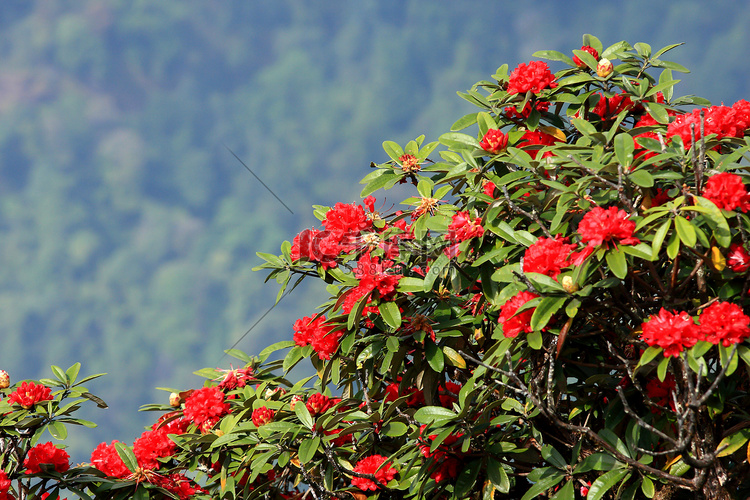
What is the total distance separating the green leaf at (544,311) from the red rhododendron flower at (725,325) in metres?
0.41

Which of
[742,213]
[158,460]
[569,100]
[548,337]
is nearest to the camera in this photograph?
[742,213]

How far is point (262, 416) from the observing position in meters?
3.08

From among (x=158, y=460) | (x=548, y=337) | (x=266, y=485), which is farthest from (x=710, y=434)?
(x=158, y=460)

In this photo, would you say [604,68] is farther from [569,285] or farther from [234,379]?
[234,379]

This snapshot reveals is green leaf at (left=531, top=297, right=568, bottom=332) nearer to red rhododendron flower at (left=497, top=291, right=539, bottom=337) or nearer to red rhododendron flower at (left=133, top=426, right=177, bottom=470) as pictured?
red rhododendron flower at (left=497, top=291, right=539, bottom=337)

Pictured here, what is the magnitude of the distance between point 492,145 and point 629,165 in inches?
25.0

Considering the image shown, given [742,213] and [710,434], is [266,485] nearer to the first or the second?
[710,434]

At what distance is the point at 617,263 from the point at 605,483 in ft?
2.85

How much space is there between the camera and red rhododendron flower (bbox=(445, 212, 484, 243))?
8.65ft

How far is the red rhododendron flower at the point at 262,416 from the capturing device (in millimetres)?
3076

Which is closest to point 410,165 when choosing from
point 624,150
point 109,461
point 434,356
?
point 434,356

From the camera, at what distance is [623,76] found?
2.97m

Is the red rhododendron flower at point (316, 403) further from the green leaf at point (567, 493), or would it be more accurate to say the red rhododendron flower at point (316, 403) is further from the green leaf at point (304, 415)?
the green leaf at point (567, 493)

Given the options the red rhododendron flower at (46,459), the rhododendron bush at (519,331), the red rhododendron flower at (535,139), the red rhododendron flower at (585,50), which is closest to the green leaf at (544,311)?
the rhododendron bush at (519,331)
